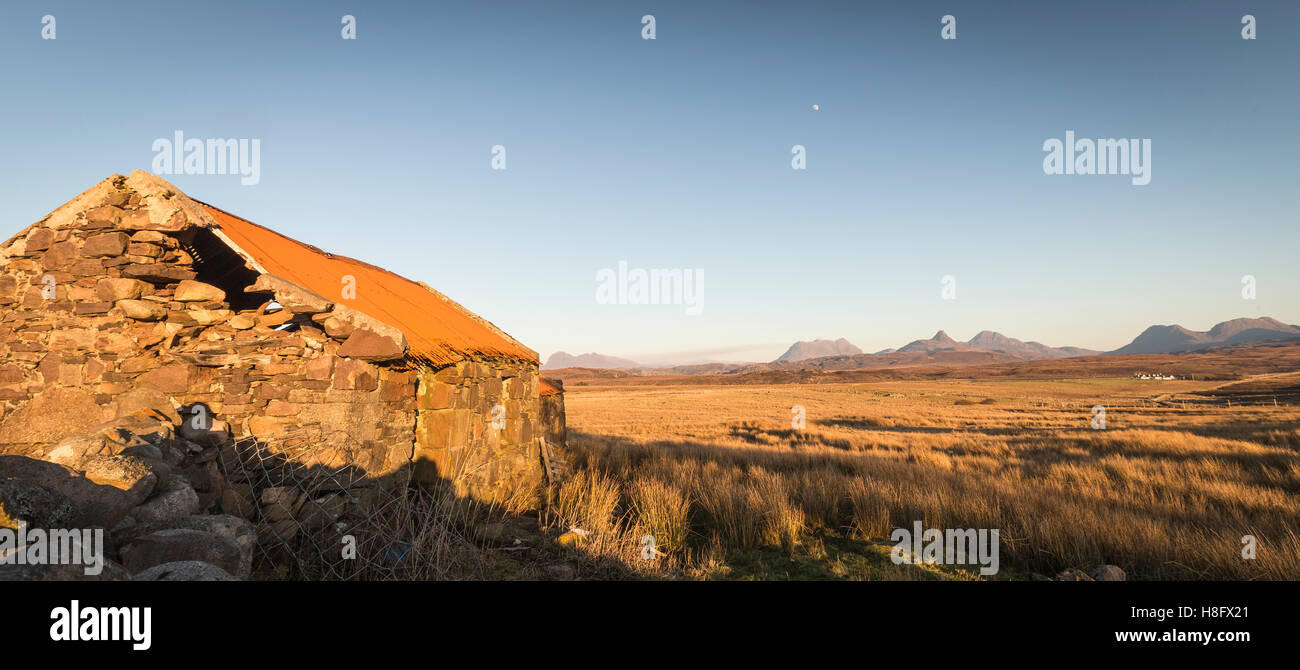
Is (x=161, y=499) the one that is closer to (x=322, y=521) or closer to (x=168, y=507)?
(x=168, y=507)

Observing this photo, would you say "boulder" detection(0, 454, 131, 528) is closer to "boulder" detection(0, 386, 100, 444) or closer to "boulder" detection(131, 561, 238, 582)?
"boulder" detection(131, 561, 238, 582)

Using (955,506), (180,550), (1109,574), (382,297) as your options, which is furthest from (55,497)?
(955,506)

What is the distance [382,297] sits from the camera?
8289 mm

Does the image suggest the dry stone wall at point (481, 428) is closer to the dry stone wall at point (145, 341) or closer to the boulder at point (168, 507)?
the dry stone wall at point (145, 341)

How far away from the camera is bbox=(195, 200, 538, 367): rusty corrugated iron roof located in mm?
6508

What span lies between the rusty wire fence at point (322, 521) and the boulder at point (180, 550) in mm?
924

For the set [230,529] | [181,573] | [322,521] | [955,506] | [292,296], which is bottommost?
[955,506]

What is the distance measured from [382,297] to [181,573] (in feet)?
19.4

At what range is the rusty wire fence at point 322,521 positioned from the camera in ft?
15.2

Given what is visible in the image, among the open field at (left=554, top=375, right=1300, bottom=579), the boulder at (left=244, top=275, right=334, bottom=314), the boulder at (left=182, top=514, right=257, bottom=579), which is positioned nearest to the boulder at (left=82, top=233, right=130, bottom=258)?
the boulder at (left=244, top=275, right=334, bottom=314)

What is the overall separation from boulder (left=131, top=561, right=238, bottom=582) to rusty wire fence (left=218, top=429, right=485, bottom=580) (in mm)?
1368

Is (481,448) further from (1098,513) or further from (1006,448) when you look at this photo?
(1006,448)

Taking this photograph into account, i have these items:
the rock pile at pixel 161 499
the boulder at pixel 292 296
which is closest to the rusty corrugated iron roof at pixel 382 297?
the boulder at pixel 292 296

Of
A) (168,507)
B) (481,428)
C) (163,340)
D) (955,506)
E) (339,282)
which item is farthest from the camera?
(481,428)
